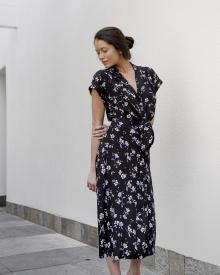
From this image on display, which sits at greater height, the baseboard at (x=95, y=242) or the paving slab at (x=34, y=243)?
the baseboard at (x=95, y=242)

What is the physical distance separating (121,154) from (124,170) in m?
0.09

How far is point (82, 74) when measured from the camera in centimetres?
534

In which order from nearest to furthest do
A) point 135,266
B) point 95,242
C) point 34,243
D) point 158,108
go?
point 135,266 < point 158,108 < point 95,242 < point 34,243

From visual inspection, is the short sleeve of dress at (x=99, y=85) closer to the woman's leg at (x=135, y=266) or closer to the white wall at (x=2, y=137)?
the woman's leg at (x=135, y=266)

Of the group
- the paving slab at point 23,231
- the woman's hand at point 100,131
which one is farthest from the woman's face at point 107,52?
the paving slab at point 23,231

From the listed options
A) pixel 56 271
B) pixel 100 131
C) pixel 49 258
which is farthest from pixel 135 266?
pixel 49 258

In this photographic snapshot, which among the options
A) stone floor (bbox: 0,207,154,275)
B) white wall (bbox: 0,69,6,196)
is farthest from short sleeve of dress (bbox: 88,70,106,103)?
white wall (bbox: 0,69,6,196)

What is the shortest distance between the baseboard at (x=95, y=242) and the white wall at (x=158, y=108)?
55 millimetres

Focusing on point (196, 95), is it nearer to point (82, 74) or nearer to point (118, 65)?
point (118, 65)

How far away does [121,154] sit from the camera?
2.96 m

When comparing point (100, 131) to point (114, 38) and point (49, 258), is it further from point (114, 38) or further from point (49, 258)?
point (49, 258)

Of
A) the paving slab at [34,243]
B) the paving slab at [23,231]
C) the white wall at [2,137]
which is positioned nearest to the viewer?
the paving slab at [34,243]

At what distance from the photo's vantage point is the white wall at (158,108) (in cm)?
335

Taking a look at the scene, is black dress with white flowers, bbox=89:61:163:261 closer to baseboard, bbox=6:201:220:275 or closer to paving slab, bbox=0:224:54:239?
baseboard, bbox=6:201:220:275
